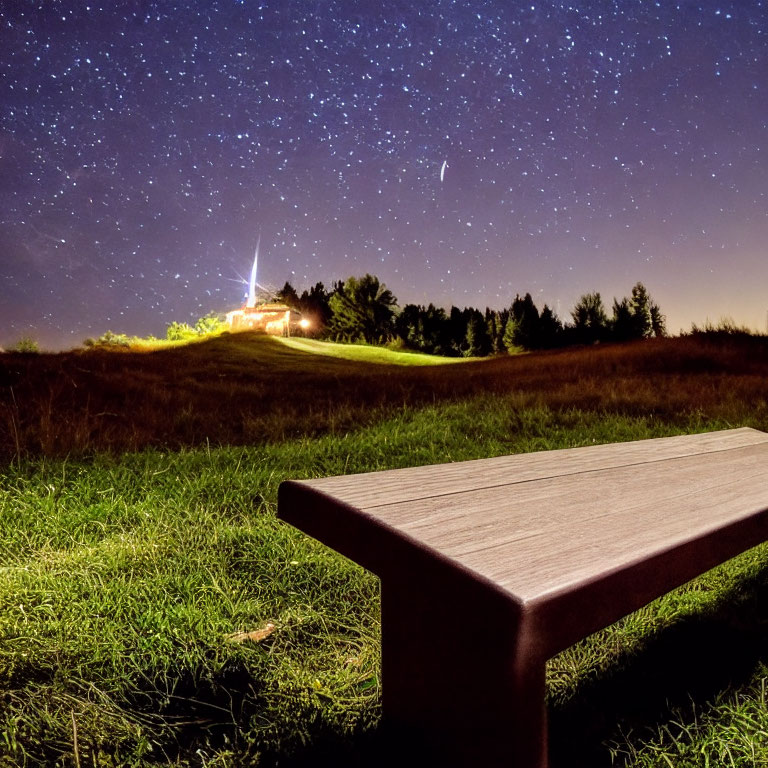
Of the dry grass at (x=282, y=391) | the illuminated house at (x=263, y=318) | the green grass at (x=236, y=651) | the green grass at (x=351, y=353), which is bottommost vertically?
the green grass at (x=236, y=651)

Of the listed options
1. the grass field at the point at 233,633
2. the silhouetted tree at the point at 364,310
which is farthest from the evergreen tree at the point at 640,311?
the grass field at the point at 233,633

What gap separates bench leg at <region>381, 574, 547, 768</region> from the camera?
1.92 feet

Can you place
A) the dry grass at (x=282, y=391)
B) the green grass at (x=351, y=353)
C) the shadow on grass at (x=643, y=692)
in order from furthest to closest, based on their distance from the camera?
1. the green grass at (x=351, y=353)
2. the dry grass at (x=282, y=391)
3. the shadow on grass at (x=643, y=692)

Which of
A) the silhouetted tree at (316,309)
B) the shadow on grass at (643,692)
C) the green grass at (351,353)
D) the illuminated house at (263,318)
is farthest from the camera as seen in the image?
the silhouetted tree at (316,309)

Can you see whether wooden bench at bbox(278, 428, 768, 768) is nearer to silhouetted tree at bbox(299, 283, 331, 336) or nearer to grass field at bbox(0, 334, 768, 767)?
grass field at bbox(0, 334, 768, 767)

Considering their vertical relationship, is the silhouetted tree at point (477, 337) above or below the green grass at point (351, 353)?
above

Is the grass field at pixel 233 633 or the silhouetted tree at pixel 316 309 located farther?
the silhouetted tree at pixel 316 309

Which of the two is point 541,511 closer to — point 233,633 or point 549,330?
point 233,633

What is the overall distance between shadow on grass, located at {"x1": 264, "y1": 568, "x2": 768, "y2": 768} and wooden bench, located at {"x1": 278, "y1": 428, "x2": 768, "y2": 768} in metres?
0.17

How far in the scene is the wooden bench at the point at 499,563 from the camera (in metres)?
0.60

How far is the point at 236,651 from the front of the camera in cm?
146

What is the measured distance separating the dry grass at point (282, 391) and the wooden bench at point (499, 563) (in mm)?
2994

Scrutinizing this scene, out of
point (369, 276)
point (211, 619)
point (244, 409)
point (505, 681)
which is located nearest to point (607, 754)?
point (505, 681)

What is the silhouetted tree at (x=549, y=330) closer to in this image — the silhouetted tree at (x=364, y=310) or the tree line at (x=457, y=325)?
the tree line at (x=457, y=325)
